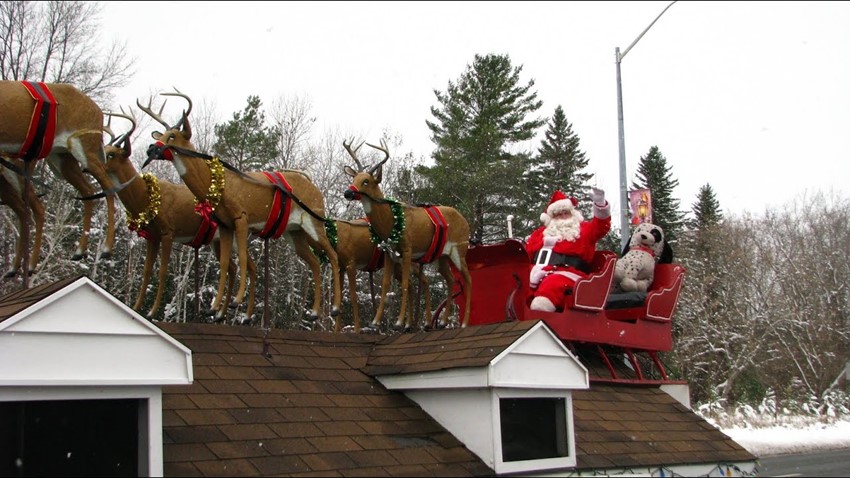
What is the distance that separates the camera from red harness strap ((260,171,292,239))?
1006cm

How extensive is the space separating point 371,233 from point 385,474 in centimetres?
466

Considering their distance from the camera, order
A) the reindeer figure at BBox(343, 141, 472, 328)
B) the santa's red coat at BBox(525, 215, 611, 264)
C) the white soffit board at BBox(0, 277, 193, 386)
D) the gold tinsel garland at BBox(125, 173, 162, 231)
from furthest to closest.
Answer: the santa's red coat at BBox(525, 215, 611, 264) < the reindeer figure at BBox(343, 141, 472, 328) < the gold tinsel garland at BBox(125, 173, 162, 231) < the white soffit board at BBox(0, 277, 193, 386)

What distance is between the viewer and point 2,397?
5902mm

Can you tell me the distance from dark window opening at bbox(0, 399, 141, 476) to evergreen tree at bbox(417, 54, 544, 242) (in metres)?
24.7

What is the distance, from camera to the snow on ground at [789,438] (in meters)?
19.7

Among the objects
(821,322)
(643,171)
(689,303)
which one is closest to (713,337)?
(689,303)

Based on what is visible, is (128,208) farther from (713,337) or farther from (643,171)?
(643,171)

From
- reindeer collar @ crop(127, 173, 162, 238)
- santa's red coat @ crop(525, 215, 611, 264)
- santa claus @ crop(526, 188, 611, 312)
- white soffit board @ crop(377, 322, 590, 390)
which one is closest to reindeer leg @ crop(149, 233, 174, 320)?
reindeer collar @ crop(127, 173, 162, 238)

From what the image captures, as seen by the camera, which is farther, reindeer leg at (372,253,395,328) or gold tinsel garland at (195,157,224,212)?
reindeer leg at (372,253,395,328)

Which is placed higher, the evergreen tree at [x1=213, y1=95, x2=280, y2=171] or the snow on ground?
the evergreen tree at [x1=213, y1=95, x2=280, y2=171]

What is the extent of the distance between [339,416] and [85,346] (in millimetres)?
2543

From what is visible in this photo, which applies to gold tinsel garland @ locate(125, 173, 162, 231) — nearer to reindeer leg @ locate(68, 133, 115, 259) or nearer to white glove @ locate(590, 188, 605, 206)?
reindeer leg @ locate(68, 133, 115, 259)

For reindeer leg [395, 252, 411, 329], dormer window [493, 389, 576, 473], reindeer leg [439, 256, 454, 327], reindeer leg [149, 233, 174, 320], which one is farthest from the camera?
reindeer leg [439, 256, 454, 327]

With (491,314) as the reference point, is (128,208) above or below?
above
